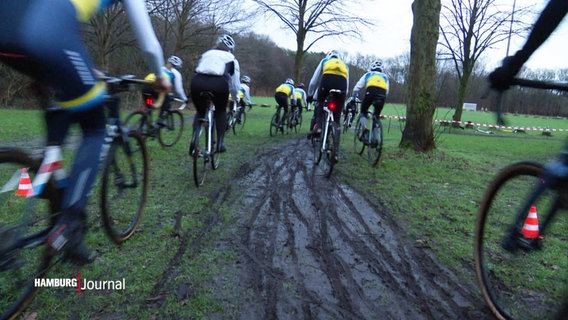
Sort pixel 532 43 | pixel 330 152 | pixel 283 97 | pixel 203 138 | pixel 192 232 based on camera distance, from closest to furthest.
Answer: pixel 532 43 < pixel 192 232 < pixel 203 138 < pixel 330 152 < pixel 283 97

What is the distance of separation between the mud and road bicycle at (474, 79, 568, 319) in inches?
9.0

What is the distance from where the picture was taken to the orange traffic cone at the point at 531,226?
207cm

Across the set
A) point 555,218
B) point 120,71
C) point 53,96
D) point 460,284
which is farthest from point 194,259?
point 120,71

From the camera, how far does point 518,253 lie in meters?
2.35

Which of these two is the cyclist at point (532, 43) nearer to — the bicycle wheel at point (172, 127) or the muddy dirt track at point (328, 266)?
the muddy dirt track at point (328, 266)

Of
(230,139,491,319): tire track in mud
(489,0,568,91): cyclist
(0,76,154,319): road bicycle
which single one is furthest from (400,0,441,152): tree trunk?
(0,76,154,319): road bicycle

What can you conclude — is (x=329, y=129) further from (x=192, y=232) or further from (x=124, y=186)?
(x=124, y=186)

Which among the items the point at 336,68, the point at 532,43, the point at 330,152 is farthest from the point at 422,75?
the point at 532,43

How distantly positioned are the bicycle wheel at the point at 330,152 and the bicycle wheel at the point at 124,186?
3.31 m

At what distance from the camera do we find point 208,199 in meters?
4.58

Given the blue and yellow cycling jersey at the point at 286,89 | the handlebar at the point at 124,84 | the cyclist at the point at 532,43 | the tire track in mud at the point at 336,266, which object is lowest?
the tire track in mud at the point at 336,266

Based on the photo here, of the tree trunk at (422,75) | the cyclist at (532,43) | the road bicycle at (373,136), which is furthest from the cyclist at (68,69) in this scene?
the tree trunk at (422,75)

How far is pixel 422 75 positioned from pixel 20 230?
27.3 feet

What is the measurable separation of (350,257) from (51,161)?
2310 mm
